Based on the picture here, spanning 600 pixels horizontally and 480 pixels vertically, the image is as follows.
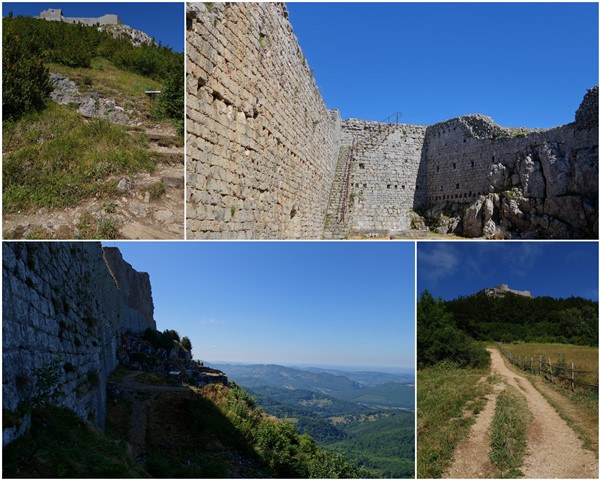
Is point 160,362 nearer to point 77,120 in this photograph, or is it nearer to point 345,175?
point 345,175

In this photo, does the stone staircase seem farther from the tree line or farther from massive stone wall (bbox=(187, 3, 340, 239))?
the tree line

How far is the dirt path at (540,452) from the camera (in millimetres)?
4539

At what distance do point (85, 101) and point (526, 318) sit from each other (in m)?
6.80

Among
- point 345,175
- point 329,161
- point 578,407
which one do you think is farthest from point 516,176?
point 578,407

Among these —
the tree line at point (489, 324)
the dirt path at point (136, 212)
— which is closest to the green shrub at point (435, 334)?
the tree line at point (489, 324)

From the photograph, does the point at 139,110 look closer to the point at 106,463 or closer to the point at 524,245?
the point at 106,463

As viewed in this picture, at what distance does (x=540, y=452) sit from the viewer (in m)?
4.77

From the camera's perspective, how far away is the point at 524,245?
5.34 metres

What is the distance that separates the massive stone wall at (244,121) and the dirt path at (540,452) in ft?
12.9

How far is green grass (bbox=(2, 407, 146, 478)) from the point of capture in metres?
3.17

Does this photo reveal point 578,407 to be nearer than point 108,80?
Yes

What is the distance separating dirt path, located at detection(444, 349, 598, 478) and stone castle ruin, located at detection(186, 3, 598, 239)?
3937 mm

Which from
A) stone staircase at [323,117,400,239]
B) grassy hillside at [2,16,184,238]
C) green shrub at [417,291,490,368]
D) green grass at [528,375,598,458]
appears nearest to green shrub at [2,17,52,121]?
grassy hillside at [2,16,184,238]

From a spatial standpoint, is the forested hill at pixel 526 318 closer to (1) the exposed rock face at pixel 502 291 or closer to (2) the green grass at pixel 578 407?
(1) the exposed rock face at pixel 502 291
